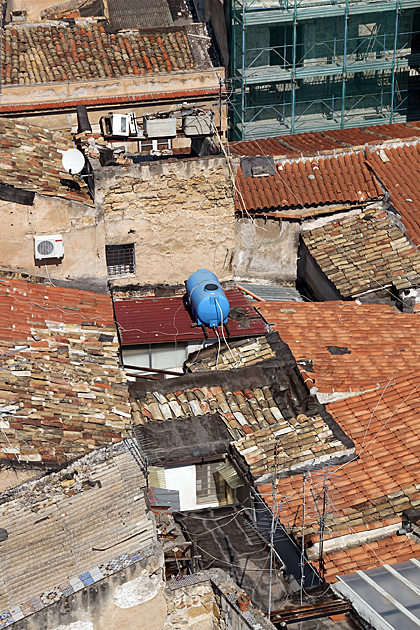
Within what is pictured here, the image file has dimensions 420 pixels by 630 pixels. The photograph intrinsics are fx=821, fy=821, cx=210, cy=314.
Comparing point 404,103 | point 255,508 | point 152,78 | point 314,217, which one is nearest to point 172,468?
point 255,508

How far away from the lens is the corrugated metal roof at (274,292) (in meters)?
27.0

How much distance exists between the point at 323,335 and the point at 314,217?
662cm

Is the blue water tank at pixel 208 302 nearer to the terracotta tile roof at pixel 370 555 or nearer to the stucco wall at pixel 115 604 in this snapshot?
the terracotta tile roof at pixel 370 555

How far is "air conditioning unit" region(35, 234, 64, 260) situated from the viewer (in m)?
21.6

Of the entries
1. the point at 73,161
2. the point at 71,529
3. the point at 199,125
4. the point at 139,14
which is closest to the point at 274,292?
the point at 199,125

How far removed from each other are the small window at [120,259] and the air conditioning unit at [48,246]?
4.88 feet

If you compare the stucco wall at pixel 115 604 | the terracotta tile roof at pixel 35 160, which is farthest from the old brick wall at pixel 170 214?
the stucco wall at pixel 115 604

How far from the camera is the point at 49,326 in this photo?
20.6 m

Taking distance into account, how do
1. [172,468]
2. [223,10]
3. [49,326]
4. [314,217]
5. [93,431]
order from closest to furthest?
[93,431], [172,468], [49,326], [314,217], [223,10]

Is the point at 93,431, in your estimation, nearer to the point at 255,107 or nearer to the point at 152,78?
the point at 152,78

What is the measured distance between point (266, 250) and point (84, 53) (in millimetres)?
13906

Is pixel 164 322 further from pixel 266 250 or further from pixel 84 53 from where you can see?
pixel 84 53

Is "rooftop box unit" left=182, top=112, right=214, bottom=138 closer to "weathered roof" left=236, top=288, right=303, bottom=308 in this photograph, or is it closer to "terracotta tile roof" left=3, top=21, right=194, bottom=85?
"weathered roof" left=236, top=288, right=303, bottom=308

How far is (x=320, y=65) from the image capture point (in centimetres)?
3916
